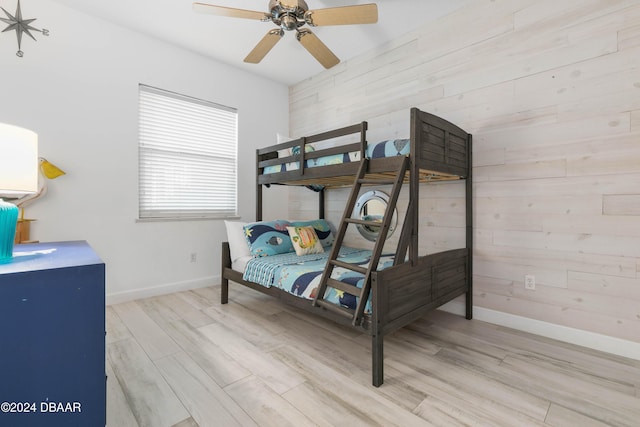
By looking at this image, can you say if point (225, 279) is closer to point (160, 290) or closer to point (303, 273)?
point (160, 290)

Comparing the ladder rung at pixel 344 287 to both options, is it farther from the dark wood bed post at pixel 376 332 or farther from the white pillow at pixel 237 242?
the white pillow at pixel 237 242

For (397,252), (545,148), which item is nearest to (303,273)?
(397,252)

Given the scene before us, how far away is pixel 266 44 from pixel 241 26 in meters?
0.82

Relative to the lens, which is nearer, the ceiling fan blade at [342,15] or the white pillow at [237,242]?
the ceiling fan blade at [342,15]

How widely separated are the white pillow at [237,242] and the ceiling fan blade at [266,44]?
5.16 ft

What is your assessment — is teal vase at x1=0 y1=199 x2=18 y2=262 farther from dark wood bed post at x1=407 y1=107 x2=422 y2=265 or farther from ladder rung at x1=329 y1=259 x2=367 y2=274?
dark wood bed post at x1=407 y1=107 x2=422 y2=265

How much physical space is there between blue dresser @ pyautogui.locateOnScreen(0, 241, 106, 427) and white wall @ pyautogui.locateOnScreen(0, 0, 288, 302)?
1947 millimetres

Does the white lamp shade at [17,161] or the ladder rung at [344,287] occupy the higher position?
the white lamp shade at [17,161]

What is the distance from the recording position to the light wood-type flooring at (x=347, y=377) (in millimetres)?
1389

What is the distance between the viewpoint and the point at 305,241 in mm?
3043

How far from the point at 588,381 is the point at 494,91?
2.10 metres

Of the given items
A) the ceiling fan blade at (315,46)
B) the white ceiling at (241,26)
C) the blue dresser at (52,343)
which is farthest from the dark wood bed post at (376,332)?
the white ceiling at (241,26)

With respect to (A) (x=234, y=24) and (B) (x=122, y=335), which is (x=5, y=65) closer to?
(A) (x=234, y=24)

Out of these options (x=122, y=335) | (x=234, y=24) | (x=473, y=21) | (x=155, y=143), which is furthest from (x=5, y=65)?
(x=473, y=21)
